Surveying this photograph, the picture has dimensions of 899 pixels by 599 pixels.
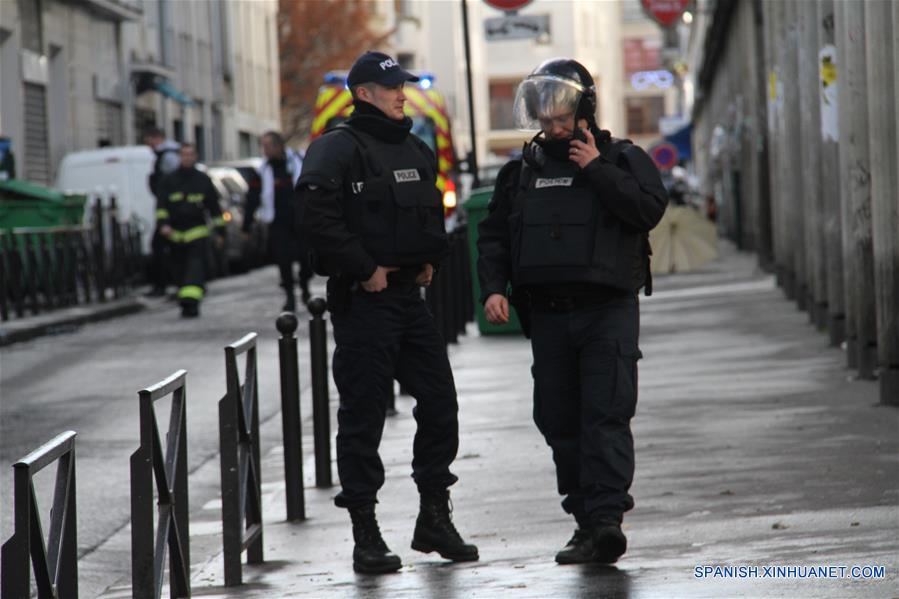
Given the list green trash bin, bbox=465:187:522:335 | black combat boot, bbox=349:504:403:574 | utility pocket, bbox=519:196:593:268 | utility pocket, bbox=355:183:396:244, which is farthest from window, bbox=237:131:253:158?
utility pocket, bbox=519:196:593:268

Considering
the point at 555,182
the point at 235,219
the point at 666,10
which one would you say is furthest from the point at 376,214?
the point at 666,10

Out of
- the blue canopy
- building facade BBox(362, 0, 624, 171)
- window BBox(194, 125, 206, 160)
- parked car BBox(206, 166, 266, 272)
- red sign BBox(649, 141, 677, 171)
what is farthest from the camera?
building facade BBox(362, 0, 624, 171)

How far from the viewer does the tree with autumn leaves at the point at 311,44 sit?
214ft

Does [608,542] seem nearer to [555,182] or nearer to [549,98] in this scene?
[555,182]

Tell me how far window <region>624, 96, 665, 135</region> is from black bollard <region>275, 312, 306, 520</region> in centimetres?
11083

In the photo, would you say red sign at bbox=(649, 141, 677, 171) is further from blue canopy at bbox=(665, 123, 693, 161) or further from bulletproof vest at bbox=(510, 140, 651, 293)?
bulletproof vest at bbox=(510, 140, 651, 293)

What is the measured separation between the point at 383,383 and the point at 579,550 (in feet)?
3.13

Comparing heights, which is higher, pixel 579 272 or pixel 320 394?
pixel 579 272

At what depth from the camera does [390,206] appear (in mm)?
7270

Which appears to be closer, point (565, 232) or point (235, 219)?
point (565, 232)

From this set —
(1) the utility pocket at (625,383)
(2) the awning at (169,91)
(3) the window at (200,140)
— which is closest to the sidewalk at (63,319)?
(1) the utility pocket at (625,383)

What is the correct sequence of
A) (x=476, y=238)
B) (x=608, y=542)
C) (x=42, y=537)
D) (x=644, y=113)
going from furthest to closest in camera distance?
1. (x=644, y=113)
2. (x=476, y=238)
3. (x=608, y=542)
4. (x=42, y=537)

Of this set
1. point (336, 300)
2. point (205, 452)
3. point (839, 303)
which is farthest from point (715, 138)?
point (336, 300)

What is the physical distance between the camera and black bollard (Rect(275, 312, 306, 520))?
8.27m
